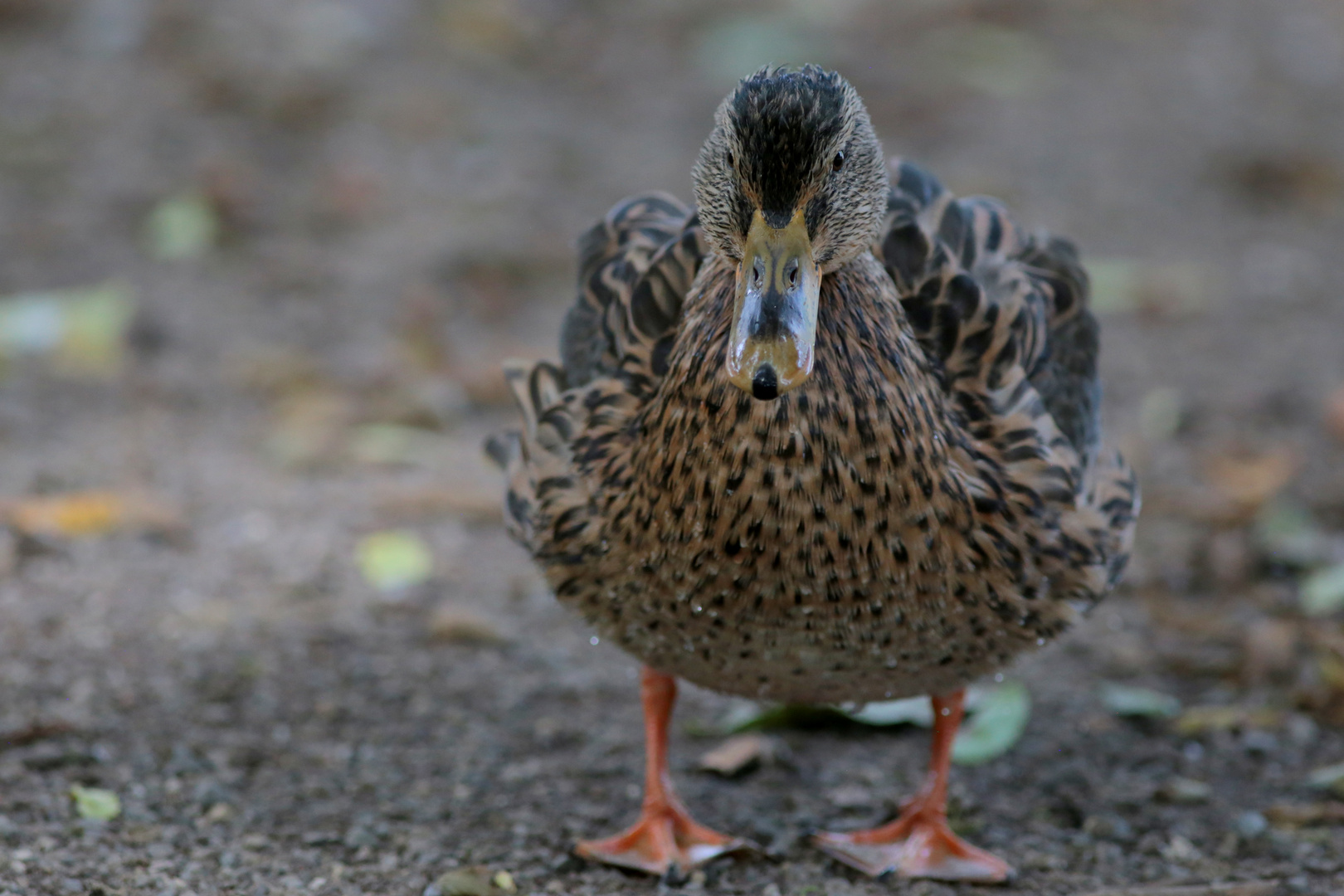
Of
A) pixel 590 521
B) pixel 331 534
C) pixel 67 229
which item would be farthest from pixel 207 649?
pixel 67 229

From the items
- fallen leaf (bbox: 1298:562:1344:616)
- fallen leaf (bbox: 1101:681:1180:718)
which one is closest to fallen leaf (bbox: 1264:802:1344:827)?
fallen leaf (bbox: 1101:681:1180:718)

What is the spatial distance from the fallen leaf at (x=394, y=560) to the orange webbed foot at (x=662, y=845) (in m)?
1.53

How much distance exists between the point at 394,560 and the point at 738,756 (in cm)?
148

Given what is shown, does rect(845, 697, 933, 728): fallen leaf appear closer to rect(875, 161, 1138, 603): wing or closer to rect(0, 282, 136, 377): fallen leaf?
rect(875, 161, 1138, 603): wing

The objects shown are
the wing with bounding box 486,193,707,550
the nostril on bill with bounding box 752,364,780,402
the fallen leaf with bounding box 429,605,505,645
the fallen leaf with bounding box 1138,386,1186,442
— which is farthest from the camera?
the fallen leaf with bounding box 1138,386,1186,442

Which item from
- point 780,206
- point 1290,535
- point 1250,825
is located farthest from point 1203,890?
point 1290,535

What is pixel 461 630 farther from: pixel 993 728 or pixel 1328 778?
pixel 1328 778

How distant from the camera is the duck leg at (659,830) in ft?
11.6

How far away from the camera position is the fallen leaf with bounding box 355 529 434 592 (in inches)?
194

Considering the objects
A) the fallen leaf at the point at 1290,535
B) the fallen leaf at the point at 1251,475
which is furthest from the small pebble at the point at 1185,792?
the fallen leaf at the point at 1251,475

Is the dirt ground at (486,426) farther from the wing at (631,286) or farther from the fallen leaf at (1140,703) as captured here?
the wing at (631,286)

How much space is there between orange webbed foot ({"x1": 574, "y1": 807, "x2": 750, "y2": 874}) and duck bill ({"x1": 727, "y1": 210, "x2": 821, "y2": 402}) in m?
1.20

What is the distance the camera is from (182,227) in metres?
7.01

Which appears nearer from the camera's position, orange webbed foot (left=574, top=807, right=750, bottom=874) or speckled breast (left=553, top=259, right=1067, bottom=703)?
speckled breast (left=553, top=259, right=1067, bottom=703)
